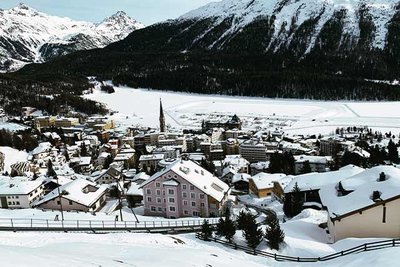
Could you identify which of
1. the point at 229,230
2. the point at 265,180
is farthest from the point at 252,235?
the point at 265,180

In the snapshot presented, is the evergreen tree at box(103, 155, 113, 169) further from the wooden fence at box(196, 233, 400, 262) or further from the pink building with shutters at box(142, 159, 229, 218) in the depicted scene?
the wooden fence at box(196, 233, 400, 262)

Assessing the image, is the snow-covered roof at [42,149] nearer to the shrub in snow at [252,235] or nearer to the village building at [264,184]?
the village building at [264,184]

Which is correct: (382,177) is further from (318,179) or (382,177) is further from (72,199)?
(72,199)

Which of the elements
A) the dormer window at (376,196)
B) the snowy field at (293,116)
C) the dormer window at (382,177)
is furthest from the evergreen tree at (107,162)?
the dormer window at (376,196)

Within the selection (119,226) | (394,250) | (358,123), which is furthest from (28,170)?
(358,123)

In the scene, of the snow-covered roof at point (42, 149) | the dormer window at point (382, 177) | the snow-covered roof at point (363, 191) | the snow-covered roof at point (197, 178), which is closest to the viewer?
the snow-covered roof at point (363, 191)

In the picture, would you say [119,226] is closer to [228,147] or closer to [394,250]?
[394,250]

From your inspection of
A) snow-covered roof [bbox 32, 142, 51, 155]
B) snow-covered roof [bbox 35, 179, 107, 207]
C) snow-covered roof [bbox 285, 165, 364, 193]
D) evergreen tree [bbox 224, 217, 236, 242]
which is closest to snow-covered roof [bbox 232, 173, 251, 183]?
snow-covered roof [bbox 35, 179, 107, 207]
